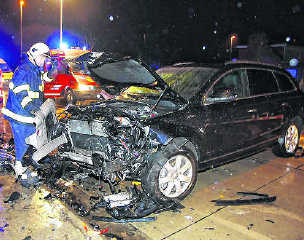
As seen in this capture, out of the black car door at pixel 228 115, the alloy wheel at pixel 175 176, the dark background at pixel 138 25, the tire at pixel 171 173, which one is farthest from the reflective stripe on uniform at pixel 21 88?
the dark background at pixel 138 25

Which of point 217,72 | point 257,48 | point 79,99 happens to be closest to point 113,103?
point 217,72

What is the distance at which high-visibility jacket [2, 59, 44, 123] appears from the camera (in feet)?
15.8

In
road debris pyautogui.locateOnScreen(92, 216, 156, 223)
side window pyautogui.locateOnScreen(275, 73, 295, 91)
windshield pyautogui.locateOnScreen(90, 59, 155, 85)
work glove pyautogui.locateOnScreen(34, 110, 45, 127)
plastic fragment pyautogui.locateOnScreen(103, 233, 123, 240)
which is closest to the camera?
plastic fragment pyautogui.locateOnScreen(103, 233, 123, 240)

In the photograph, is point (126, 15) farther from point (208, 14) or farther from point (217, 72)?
point (217, 72)

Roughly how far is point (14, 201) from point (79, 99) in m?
6.75

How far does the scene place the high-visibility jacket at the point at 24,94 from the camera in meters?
4.81

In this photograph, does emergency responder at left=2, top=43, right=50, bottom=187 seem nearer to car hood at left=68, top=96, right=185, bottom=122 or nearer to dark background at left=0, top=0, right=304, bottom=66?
car hood at left=68, top=96, right=185, bottom=122

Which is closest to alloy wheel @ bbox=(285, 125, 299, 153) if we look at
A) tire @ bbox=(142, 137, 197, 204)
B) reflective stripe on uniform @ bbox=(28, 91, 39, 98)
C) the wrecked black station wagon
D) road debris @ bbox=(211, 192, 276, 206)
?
the wrecked black station wagon

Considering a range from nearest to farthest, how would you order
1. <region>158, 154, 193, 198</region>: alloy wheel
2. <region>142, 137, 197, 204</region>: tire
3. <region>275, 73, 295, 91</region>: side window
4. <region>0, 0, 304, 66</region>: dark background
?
<region>142, 137, 197, 204</region>: tire
<region>158, 154, 193, 198</region>: alloy wheel
<region>275, 73, 295, 91</region>: side window
<region>0, 0, 304, 66</region>: dark background

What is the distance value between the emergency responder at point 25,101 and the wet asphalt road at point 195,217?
0.30 metres

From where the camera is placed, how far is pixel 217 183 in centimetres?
523

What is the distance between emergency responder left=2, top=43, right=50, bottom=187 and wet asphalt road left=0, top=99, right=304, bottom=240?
0.98 feet

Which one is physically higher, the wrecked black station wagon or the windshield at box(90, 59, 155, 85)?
the windshield at box(90, 59, 155, 85)

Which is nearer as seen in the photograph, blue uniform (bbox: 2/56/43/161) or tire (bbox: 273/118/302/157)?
blue uniform (bbox: 2/56/43/161)
